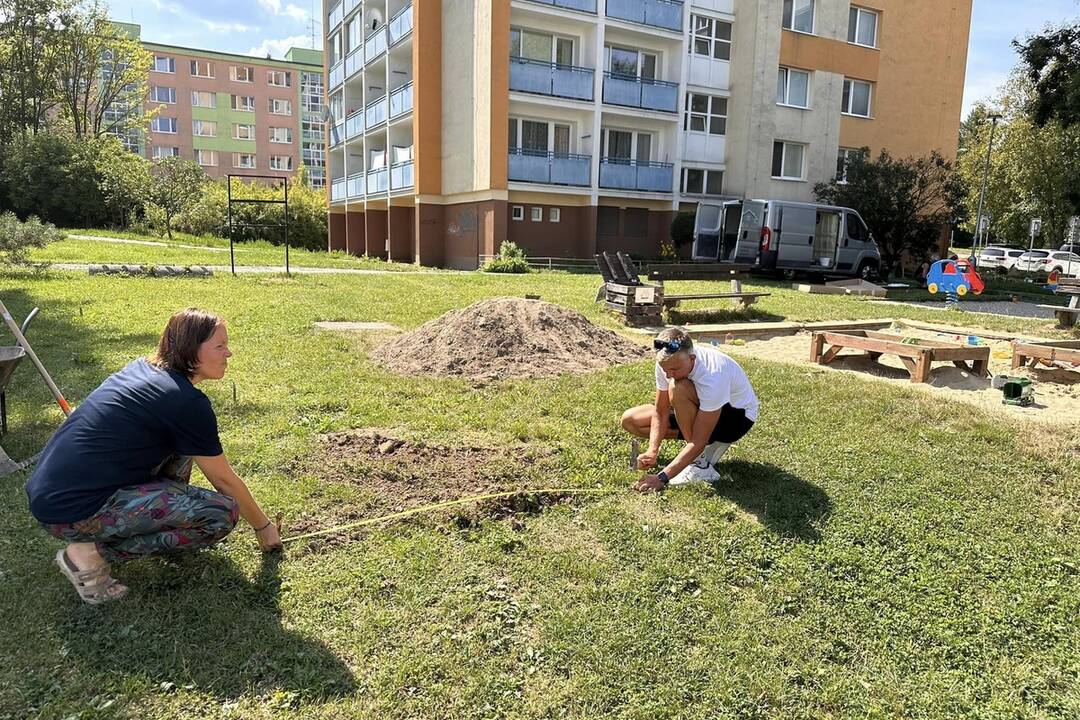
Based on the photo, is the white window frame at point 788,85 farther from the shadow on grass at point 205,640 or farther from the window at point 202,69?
the window at point 202,69

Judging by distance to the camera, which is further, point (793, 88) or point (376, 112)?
point (376, 112)

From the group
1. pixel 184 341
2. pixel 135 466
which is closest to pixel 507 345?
pixel 184 341

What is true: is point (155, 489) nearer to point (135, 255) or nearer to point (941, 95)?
point (135, 255)

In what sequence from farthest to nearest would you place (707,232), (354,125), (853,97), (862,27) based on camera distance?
(354,125)
(853,97)
(862,27)
(707,232)

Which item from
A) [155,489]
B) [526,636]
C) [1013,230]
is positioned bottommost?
[526,636]

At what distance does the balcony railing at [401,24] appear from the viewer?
89.9ft

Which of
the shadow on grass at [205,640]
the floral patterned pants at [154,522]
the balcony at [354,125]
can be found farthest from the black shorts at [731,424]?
the balcony at [354,125]

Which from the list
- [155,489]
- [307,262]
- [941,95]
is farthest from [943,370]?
[941,95]

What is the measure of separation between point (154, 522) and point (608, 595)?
2.09 meters

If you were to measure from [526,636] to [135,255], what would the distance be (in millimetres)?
23040

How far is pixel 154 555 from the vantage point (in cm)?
344

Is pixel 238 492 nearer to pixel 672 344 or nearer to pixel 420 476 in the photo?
pixel 420 476

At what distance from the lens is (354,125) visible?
3331 centimetres

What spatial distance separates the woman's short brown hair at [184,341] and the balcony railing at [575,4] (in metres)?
23.4
